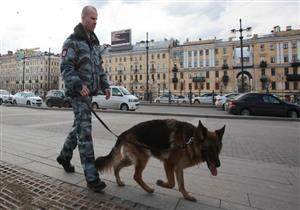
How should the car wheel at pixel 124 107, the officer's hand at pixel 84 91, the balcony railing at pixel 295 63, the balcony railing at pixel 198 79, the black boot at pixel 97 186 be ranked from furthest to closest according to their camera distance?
the balcony railing at pixel 198 79 → the balcony railing at pixel 295 63 → the car wheel at pixel 124 107 → the black boot at pixel 97 186 → the officer's hand at pixel 84 91

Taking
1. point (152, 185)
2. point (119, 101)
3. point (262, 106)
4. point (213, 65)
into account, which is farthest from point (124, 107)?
point (213, 65)

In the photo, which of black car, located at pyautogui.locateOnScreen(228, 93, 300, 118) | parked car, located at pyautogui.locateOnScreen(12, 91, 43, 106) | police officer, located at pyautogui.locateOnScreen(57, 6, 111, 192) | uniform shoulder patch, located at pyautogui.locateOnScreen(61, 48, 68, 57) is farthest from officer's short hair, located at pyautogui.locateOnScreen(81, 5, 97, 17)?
parked car, located at pyautogui.locateOnScreen(12, 91, 43, 106)

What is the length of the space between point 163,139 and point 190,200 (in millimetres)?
793

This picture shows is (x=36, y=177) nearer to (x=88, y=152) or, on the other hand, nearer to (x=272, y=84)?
(x=88, y=152)

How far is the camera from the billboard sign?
101631mm

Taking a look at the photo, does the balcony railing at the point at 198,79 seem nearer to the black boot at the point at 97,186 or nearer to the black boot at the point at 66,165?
the black boot at the point at 66,165

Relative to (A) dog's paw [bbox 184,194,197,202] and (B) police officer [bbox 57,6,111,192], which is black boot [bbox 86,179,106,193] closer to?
(B) police officer [bbox 57,6,111,192]

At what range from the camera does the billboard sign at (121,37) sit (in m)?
102

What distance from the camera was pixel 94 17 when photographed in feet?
11.8

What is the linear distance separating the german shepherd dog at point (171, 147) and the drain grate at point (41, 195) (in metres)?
0.49

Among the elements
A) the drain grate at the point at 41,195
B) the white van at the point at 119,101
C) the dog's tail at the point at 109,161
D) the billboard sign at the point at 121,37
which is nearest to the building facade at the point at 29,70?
the billboard sign at the point at 121,37

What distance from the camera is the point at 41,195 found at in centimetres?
324

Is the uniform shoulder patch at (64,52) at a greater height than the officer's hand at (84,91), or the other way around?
the uniform shoulder patch at (64,52)

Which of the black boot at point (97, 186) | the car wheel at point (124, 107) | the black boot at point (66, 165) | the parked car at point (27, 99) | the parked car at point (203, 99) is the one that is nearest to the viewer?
the black boot at point (97, 186)
